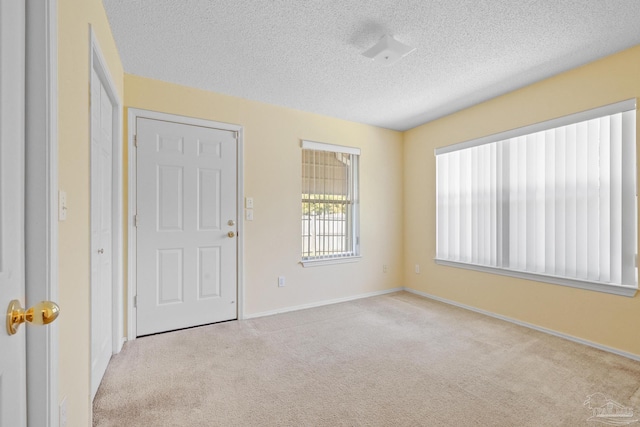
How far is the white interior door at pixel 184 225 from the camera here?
290 cm

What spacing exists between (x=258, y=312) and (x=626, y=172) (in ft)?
12.2

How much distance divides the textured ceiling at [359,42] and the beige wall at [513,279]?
19 centimetres

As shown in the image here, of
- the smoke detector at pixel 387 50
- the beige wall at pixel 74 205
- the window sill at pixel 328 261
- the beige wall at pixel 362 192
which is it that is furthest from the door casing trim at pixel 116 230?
the smoke detector at pixel 387 50

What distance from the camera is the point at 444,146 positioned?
405 cm

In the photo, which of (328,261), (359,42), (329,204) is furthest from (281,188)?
(359,42)

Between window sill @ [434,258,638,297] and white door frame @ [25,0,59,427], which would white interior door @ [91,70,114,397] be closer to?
white door frame @ [25,0,59,427]

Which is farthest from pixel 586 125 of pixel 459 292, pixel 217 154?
pixel 217 154

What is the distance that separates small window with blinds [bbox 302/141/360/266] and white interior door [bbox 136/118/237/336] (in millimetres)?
978

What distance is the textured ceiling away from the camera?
6.49ft

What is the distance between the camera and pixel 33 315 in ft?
2.44

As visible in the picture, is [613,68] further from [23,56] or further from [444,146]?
[23,56]

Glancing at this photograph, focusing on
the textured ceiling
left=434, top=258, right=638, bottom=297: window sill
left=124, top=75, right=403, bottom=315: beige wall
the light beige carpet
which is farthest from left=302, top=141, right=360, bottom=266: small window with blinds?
left=434, top=258, right=638, bottom=297: window sill

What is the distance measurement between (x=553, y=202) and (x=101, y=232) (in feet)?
13.1

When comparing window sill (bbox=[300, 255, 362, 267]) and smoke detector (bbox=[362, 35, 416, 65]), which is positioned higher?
smoke detector (bbox=[362, 35, 416, 65])
